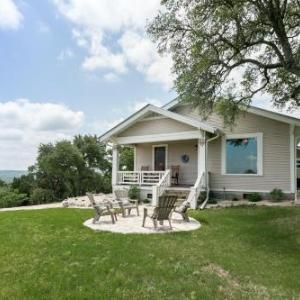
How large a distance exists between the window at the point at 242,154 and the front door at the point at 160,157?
3524mm

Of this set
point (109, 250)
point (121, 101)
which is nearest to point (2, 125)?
point (121, 101)

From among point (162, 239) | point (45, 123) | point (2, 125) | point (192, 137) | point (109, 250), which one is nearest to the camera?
point (109, 250)

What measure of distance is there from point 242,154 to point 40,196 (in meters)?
15.6

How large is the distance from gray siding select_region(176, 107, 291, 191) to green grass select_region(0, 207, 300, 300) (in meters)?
5.49

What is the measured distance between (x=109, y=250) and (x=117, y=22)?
10046mm

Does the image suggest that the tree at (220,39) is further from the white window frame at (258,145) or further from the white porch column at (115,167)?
the white porch column at (115,167)

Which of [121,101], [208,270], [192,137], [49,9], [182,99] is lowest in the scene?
[208,270]

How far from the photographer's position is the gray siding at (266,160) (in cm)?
1428

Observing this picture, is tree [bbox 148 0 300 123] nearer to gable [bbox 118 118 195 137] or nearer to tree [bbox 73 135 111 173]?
gable [bbox 118 118 195 137]

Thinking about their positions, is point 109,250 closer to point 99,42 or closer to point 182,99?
point 182,99

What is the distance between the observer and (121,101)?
1978 centimetres

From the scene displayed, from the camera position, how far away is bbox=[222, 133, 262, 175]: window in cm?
1488

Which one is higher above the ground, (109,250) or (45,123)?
(45,123)

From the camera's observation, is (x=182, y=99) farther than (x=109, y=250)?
Yes
